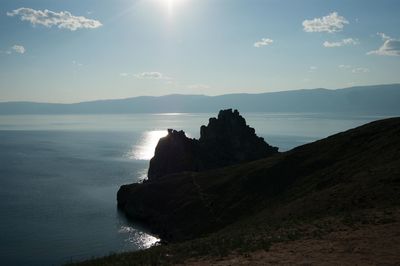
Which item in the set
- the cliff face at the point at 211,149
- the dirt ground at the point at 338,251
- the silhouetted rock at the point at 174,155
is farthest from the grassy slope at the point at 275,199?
the cliff face at the point at 211,149

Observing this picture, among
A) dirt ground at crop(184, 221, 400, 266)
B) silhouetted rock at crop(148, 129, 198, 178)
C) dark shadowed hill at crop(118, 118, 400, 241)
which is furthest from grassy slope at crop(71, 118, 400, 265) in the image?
silhouetted rock at crop(148, 129, 198, 178)

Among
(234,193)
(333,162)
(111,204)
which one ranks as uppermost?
(333,162)

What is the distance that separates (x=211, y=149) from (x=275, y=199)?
87250 millimetres

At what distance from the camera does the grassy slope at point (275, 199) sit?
32.2m

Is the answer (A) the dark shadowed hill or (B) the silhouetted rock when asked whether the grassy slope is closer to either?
(A) the dark shadowed hill

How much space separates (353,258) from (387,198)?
19126mm

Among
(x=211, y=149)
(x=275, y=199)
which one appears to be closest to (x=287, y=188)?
(x=275, y=199)

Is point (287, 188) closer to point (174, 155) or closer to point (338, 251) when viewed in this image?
point (338, 251)

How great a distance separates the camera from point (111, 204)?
118 metres

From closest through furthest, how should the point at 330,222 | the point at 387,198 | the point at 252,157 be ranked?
the point at 330,222 → the point at 387,198 → the point at 252,157

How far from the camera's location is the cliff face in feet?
490

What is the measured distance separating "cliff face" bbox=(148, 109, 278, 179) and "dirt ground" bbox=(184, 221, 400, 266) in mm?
Answer: 118129

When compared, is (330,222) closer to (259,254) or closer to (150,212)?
(259,254)

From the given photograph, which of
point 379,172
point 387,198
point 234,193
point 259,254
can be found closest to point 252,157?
point 234,193
